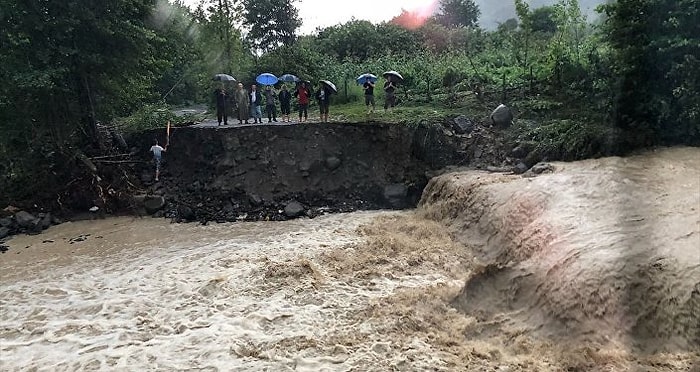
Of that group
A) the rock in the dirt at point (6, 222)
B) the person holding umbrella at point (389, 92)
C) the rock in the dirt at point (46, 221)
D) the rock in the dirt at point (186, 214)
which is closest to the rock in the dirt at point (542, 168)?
the person holding umbrella at point (389, 92)

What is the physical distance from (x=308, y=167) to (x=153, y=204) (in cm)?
468

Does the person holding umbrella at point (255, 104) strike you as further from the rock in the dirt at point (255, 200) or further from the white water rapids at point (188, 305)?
the white water rapids at point (188, 305)

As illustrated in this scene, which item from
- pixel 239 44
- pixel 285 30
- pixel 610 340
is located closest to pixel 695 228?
pixel 610 340

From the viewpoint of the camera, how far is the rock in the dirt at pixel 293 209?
1466 centimetres

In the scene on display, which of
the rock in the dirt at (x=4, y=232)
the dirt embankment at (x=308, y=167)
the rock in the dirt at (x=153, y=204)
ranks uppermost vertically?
the dirt embankment at (x=308, y=167)

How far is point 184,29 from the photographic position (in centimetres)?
1808

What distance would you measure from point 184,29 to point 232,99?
2863 millimetres

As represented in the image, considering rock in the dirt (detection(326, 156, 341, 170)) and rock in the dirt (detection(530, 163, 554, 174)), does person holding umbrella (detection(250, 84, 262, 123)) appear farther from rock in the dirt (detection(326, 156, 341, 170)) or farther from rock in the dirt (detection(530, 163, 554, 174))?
rock in the dirt (detection(530, 163, 554, 174))

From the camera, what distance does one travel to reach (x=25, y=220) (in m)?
14.2

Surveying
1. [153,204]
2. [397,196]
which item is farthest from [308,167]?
[153,204]

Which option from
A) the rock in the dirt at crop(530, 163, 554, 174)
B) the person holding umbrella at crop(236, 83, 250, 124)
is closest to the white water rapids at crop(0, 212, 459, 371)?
the rock in the dirt at crop(530, 163, 554, 174)

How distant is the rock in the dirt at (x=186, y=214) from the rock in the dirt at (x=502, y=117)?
916cm

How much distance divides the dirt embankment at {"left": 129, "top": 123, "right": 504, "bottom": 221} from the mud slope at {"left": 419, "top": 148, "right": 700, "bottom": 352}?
3.48 m

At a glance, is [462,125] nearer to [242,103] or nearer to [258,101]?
[258,101]
